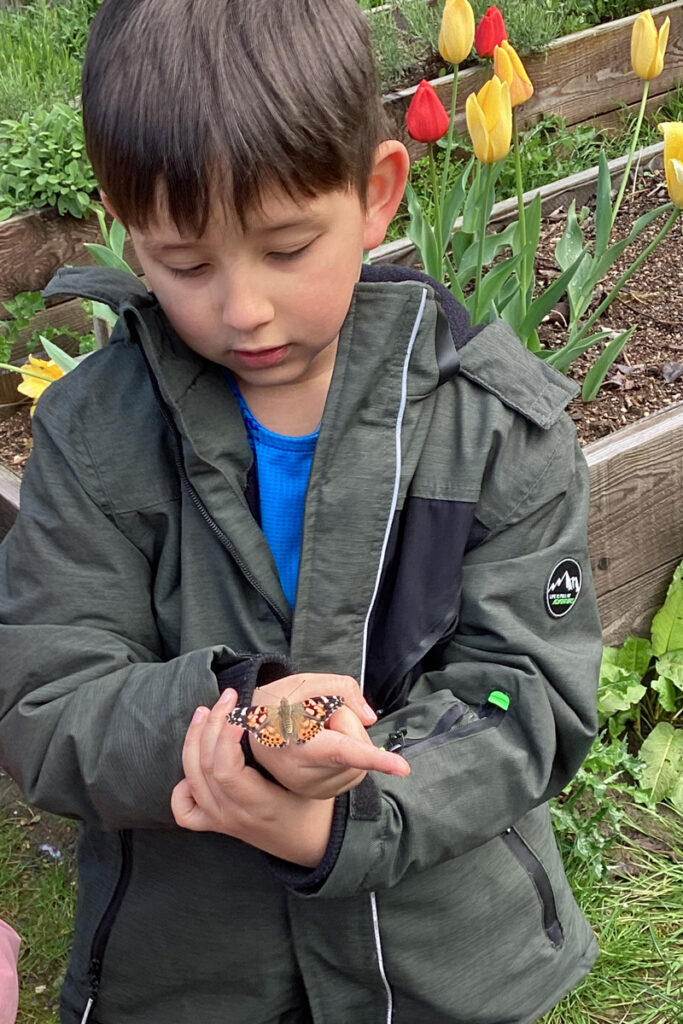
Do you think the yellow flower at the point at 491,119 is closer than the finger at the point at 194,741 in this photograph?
No

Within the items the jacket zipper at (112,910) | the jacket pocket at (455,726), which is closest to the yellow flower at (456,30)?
the jacket pocket at (455,726)

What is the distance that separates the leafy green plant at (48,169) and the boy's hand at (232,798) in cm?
209

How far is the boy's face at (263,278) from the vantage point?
51.6 inches

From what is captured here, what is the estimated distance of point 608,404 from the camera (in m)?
2.68

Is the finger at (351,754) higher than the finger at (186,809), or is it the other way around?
the finger at (351,754)

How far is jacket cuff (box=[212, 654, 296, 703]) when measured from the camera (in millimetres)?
1317

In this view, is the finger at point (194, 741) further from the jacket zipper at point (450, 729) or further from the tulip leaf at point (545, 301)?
the tulip leaf at point (545, 301)

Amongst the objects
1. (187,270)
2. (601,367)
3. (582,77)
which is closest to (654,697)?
(601,367)

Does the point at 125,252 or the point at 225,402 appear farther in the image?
the point at 125,252

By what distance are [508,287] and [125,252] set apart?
1.09 meters

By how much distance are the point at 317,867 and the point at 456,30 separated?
1.55 m

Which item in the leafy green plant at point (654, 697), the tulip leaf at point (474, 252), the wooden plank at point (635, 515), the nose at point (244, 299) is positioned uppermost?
the nose at point (244, 299)

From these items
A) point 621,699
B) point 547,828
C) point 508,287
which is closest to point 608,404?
point 508,287

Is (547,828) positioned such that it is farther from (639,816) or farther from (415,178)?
(415,178)
